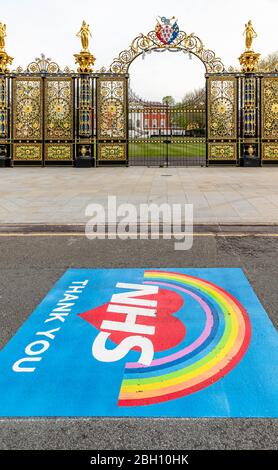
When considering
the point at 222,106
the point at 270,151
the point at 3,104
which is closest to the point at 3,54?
the point at 3,104

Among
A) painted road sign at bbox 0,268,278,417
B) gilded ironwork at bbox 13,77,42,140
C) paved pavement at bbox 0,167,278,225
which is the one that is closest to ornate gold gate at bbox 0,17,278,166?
gilded ironwork at bbox 13,77,42,140

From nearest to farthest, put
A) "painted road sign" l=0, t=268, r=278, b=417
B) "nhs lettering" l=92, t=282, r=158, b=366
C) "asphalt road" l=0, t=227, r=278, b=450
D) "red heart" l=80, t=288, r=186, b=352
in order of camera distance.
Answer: "asphalt road" l=0, t=227, r=278, b=450 → "painted road sign" l=0, t=268, r=278, b=417 → "nhs lettering" l=92, t=282, r=158, b=366 → "red heart" l=80, t=288, r=186, b=352

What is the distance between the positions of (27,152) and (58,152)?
1.53m

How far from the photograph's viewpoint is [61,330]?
427 cm

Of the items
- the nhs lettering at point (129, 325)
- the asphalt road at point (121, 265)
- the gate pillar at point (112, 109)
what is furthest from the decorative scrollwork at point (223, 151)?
the nhs lettering at point (129, 325)

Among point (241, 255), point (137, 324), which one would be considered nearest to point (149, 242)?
point (241, 255)

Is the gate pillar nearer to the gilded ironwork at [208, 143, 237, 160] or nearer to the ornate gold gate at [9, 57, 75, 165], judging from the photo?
the ornate gold gate at [9, 57, 75, 165]

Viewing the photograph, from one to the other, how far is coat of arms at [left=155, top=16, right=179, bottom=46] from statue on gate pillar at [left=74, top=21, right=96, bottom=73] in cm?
Result: 327

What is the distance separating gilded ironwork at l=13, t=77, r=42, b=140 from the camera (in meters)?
22.6

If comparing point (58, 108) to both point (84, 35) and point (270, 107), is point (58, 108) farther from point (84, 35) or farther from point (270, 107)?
point (270, 107)

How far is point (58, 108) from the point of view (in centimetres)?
2264

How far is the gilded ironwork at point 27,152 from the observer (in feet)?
75.3

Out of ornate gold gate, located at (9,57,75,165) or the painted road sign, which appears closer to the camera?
the painted road sign

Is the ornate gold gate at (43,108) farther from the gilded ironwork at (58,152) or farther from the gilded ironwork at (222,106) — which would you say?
the gilded ironwork at (222,106)
